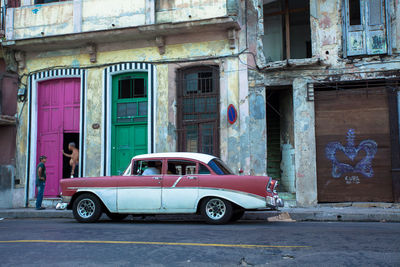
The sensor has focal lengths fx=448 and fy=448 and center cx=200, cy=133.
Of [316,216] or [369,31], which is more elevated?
[369,31]

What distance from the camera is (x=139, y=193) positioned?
986 centimetres

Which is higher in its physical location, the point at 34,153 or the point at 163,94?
the point at 163,94

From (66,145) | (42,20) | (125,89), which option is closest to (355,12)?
(125,89)

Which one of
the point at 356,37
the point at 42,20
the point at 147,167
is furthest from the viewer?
the point at 42,20

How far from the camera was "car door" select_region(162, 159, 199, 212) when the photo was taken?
31.5 feet

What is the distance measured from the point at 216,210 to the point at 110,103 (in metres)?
7.90

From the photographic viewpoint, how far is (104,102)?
625 inches

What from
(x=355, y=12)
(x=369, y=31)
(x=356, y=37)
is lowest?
(x=356, y=37)

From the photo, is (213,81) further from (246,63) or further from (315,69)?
(315,69)

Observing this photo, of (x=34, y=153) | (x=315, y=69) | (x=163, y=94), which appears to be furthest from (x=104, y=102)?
(x=315, y=69)

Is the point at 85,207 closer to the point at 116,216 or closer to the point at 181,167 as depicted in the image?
the point at 116,216

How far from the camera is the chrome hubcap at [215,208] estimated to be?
9.41 metres

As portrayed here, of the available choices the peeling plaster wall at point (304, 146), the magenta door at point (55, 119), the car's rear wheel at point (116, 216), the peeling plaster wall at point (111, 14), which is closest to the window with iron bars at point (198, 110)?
the peeling plaster wall at point (111, 14)

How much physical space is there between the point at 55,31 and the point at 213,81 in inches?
239
